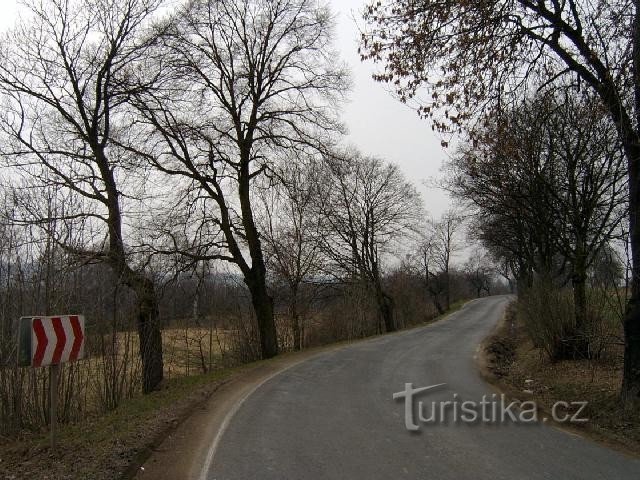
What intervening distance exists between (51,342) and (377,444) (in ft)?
15.0

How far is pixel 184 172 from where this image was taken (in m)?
19.1

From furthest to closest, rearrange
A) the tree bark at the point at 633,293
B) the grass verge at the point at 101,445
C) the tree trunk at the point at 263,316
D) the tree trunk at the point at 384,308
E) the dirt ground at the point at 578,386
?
1. the tree trunk at the point at 384,308
2. the tree trunk at the point at 263,316
3. the tree bark at the point at 633,293
4. the dirt ground at the point at 578,386
5. the grass verge at the point at 101,445

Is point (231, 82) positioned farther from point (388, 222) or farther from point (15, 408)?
point (388, 222)

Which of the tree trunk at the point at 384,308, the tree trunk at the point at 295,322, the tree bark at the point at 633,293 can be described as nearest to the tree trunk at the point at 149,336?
the tree trunk at the point at 295,322

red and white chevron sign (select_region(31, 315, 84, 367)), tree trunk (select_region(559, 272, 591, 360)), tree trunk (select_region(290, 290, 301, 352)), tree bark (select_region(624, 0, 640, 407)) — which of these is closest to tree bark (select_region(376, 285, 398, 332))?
tree trunk (select_region(290, 290, 301, 352))

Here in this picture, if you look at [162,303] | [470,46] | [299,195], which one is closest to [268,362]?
[162,303]

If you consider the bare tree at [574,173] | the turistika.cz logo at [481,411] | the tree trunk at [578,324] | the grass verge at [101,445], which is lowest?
the turistika.cz logo at [481,411]

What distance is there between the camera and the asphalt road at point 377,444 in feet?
20.2

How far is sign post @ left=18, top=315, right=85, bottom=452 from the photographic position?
6.59 m

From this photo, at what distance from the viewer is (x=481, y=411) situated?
375 inches

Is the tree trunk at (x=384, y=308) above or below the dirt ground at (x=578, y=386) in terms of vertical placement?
above

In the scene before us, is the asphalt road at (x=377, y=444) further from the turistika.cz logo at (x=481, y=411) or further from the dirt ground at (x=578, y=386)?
the dirt ground at (x=578, y=386)

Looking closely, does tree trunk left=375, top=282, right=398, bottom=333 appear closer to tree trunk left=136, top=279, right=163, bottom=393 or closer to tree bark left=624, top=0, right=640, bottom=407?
tree trunk left=136, top=279, right=163, bottom=393

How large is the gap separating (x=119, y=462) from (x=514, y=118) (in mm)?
8382
